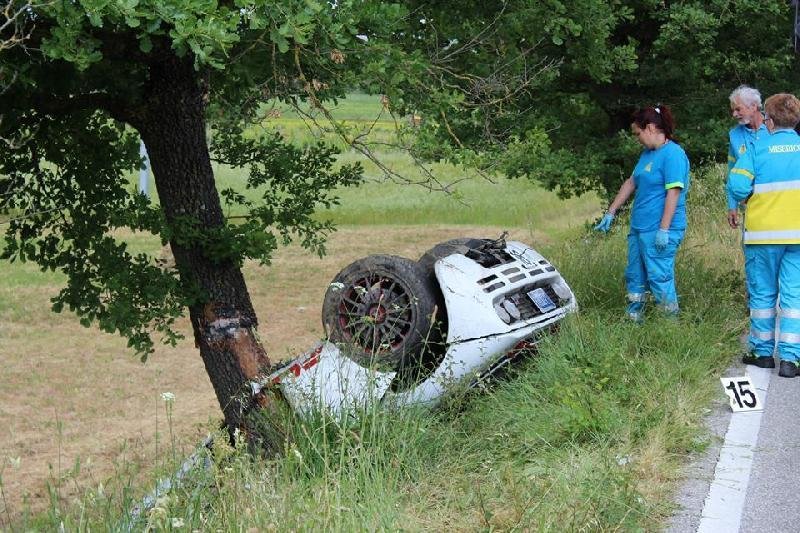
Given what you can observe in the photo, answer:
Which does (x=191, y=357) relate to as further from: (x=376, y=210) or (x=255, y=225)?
(x=376, y=210)

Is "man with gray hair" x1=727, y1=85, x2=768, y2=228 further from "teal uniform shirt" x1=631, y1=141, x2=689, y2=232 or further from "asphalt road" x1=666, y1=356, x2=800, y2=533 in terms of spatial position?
"asphalt road" x1=666, y1=356, x2=800, y2=533

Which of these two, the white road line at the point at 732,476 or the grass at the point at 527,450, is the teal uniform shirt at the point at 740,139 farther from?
the white road line at the point at 732,476

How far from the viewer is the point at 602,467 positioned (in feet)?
17.2

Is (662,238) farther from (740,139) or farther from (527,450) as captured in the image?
(527,450)

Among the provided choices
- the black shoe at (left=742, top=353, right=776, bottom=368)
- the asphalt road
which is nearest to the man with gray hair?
the black shoe at (left=742, top=353, right=776, bottom=368)

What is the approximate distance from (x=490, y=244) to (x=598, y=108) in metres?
10.1

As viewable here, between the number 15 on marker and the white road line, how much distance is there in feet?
0.12

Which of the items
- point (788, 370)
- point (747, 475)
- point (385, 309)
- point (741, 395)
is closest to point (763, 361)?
point (788, 370)

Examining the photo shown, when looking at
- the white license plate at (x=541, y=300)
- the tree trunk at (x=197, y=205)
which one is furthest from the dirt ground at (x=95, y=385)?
the white license plate at (x=541, y=300)

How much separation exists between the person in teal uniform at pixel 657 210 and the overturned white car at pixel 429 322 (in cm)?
118

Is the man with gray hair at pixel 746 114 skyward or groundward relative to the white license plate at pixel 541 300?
skyward

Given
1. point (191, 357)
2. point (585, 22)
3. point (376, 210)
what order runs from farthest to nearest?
point (376, 210) → point (191, 357) → point (585, 22)

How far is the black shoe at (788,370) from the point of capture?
7.23 m

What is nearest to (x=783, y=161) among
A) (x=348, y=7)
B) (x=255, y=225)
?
(x=348, y=7)
